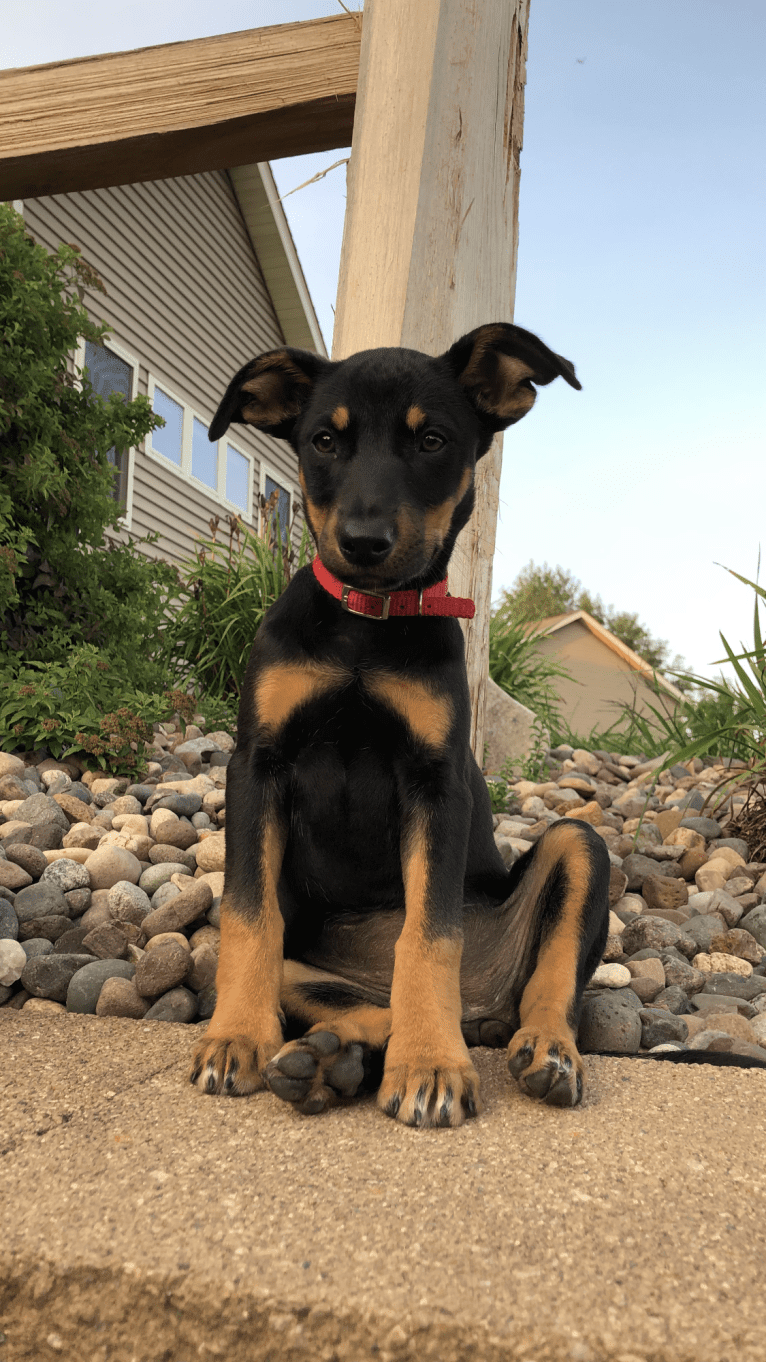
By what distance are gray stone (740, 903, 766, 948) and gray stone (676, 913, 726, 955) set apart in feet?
0.35

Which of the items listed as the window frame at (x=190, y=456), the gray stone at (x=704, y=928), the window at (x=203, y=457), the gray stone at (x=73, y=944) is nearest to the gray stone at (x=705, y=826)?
the gray stone at (x=704, y=928)

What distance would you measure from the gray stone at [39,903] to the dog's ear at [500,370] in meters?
2.05

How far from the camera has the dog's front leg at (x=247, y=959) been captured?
5.90ft

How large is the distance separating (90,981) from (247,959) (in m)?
0.92

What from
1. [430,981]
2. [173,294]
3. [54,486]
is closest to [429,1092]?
[430,981]

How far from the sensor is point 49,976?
260cm

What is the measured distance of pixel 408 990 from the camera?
1801 mm

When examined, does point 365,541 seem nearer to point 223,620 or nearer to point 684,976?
point 684,976

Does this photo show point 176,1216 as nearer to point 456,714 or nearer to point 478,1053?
point 478,1053

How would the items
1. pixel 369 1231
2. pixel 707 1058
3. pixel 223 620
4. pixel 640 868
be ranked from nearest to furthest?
pixel 369 1231
pixel 707 1058
pixel 640 868
pixel 223 620

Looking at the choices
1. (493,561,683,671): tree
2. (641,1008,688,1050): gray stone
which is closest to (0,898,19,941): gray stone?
(641,1008,688,1050): gray stone

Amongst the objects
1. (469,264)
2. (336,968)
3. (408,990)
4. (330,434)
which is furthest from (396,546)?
(469,264)

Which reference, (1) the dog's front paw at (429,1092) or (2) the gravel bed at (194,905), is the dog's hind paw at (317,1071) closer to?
(1) the dog's front paw at (429,1092)

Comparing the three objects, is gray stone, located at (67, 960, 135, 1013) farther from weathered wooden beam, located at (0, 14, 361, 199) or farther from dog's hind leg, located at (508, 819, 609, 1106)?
weathered wooden beam, located at (0, 14, 361, 199)
